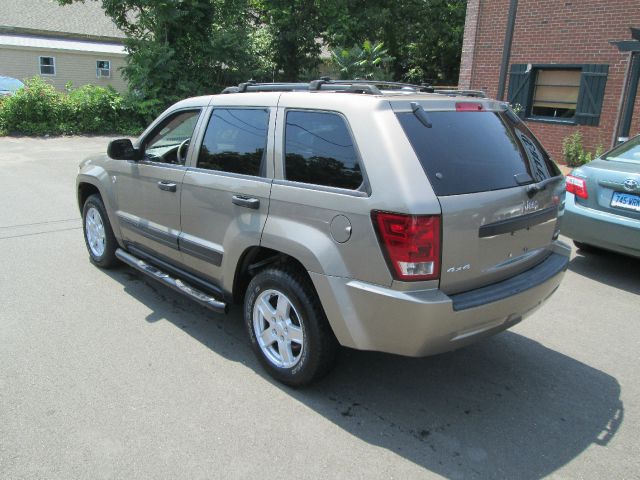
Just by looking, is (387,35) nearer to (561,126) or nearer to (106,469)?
(561,126)

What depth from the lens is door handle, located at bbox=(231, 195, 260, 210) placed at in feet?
11.3

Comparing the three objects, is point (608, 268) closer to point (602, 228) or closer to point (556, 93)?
point (602, 228)

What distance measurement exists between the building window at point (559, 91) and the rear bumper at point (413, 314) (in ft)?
36.7

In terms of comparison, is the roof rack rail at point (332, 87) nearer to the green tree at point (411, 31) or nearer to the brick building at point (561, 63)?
the brick building at point (561, 63)

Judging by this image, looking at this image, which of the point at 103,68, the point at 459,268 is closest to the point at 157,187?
the point at 459,268

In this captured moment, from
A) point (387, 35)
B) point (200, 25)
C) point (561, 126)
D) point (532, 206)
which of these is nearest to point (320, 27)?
point (387, 35)

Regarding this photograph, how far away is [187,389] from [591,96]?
12.4 metres

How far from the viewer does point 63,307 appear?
15.1ft

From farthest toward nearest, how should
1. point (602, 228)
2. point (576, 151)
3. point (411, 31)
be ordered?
point (411, 31) → point (576, 151) → point (602, 228)

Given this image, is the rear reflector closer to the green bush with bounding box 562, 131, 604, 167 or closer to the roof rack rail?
the roof rack rail

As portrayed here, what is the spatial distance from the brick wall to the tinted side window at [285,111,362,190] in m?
27.0

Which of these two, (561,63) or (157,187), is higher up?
(561,63)

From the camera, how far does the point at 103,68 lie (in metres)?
31.3

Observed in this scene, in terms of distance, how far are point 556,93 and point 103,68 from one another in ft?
86.6
